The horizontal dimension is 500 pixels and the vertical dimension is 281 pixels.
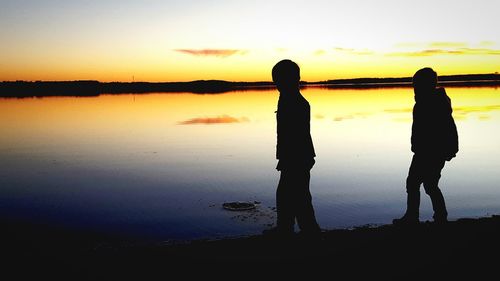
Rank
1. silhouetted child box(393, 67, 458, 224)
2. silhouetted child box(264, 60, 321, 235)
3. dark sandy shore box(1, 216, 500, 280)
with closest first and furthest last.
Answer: dark sandy shore box(1, 216, 500, 280)
silhouetted child box(264, 60, 321, 235)
silhouetted child box(393, 67, 458, 224)

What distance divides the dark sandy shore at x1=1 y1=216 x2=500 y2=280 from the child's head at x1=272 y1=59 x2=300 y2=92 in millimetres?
1995

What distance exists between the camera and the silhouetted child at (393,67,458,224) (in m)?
6.64

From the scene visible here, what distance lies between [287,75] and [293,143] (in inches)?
32.5

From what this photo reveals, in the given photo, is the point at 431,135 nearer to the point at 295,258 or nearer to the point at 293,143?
the point at 293,143

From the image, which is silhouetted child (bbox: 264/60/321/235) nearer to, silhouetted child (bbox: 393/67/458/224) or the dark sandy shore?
the dark sandy shore

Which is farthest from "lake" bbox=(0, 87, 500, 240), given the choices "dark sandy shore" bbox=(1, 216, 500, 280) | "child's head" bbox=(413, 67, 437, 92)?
"child's head" bbox=(413, 67, 437, 92)

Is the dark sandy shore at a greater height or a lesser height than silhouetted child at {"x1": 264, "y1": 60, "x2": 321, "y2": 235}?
lesser

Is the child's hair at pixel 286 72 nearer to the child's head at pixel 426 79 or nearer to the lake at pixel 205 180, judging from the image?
the child's head at pixel 426 79

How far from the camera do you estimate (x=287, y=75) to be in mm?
5391

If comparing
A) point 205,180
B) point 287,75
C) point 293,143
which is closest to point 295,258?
point 293,143

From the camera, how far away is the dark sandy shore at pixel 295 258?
5223 millimetres

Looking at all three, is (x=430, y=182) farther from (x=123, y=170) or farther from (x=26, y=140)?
(x=26, y=140)

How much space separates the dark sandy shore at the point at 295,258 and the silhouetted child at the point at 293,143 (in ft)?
1.77

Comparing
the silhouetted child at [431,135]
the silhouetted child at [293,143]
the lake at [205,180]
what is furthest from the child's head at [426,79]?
the lake at [205,180]
